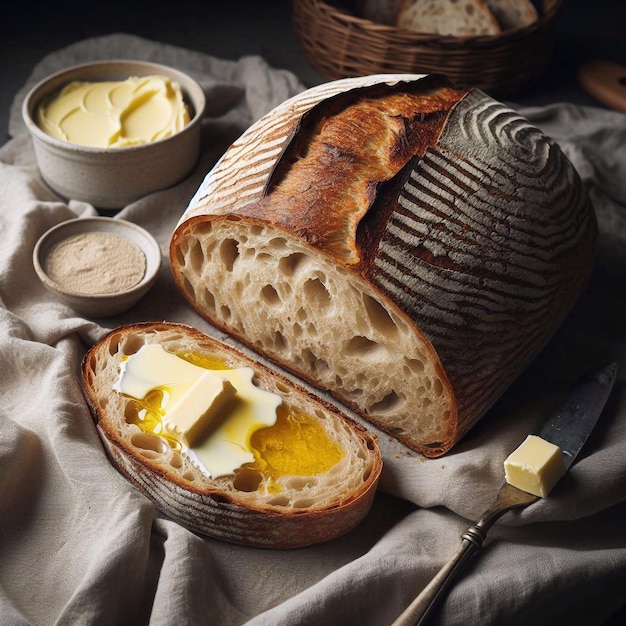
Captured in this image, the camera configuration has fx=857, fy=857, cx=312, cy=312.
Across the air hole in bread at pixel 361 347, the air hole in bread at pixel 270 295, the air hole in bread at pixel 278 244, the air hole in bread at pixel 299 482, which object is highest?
the air hole in bread at pixel 278 244

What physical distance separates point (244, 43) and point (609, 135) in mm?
2001

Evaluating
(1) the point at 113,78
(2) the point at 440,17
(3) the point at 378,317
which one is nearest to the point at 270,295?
(3) the point at 378,317

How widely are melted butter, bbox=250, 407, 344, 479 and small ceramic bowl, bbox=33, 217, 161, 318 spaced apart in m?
0.80

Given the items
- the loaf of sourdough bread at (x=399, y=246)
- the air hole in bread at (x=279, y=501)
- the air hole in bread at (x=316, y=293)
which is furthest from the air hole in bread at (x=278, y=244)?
the air hole in bread at (x=279, y=501)

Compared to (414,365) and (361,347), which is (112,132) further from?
(414,365)

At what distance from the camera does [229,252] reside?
2.78 meters

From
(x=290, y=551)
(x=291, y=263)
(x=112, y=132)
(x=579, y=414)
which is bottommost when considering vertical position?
(x=290, y=551)

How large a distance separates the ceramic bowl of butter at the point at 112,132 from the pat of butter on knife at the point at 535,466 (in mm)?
1823

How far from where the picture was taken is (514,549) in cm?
231

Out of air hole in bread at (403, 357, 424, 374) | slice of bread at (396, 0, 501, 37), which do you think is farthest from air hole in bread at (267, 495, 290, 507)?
slice of bread at (396, 0, 501, 37)

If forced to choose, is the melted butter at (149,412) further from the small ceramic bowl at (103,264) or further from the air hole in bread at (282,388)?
the small ceramic bowl at (103,264)

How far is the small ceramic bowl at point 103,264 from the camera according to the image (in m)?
2.89

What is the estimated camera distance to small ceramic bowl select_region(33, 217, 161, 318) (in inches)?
114

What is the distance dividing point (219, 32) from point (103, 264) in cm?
218
